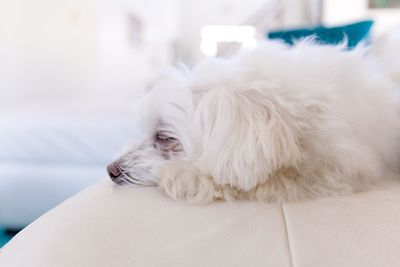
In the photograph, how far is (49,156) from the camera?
169 cm

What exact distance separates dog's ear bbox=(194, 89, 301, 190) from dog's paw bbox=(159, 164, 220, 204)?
0.02 m

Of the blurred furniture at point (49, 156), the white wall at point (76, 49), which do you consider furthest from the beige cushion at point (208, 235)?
the white wall at point (76, 49)

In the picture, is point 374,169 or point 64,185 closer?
point 374,169

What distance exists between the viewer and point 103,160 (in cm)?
169

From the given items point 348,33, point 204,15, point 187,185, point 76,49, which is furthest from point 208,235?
point 204,15

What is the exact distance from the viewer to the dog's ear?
722 millimetres

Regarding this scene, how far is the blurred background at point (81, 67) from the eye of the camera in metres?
1.65

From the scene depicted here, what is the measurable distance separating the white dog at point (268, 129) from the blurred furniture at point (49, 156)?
29.7 inches

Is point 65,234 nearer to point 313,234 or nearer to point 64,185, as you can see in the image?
point 313,234

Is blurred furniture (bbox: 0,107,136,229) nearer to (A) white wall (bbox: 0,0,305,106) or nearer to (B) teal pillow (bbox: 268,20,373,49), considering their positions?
(A) white wall (bbox: 0,0,305,106)

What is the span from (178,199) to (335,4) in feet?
9.35

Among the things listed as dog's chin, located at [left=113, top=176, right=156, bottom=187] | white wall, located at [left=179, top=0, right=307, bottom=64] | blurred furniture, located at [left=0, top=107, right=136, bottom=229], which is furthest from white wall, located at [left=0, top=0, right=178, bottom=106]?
white wall, located at [left=179, top=0, right=307, bottom=64]

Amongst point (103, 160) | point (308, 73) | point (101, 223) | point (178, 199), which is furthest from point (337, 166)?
point (103, 160)

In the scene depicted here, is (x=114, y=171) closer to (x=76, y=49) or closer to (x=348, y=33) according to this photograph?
(x=348, y=33)
